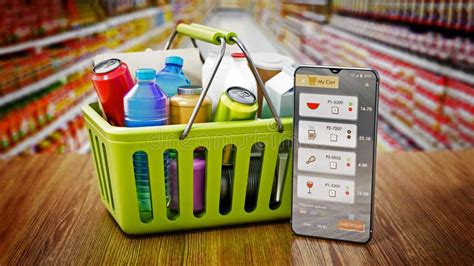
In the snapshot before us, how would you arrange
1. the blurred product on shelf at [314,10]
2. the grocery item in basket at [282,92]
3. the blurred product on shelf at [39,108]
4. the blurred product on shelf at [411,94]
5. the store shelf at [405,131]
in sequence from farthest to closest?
the blurred product on shelf at [314,10] → the store shelf at [405,131] → the blurred product on shelf at [411,94] → the blurred product on shelf at [39,108] → the grocery item in basket at [282,92]

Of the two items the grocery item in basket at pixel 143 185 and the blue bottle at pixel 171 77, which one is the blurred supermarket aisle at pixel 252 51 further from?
the grocery item in basket at pixel 143 185

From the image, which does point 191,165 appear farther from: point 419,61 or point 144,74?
→ point 419,61

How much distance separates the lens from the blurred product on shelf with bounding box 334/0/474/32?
2639 mm

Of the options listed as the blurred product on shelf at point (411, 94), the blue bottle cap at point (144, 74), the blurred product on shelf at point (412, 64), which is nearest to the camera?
the blue bottle cap at point (144, 74)

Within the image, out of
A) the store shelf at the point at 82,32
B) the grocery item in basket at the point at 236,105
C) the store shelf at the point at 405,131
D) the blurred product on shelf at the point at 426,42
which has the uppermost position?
the grocery item in basket at the point at 236,105

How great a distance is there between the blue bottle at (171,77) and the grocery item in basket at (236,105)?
127 millimetres

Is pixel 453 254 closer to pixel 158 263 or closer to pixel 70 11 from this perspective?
pixel 158 263

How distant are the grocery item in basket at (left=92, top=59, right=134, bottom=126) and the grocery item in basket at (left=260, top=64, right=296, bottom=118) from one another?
0.96 ft

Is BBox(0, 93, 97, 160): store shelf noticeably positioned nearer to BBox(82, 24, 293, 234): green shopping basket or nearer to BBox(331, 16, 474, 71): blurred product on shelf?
BBox(82, 24, 293, 234): green shopping basket

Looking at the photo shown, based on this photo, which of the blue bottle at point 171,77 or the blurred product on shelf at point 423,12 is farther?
the blurred product on shelf at point 423,12

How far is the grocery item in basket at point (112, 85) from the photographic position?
1080 millimetres

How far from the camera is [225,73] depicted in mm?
1177

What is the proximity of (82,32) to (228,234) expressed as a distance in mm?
2236

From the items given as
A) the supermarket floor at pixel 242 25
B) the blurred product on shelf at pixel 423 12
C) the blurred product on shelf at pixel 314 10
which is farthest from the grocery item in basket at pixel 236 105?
the blurred product on shelf at pixel 314 10
